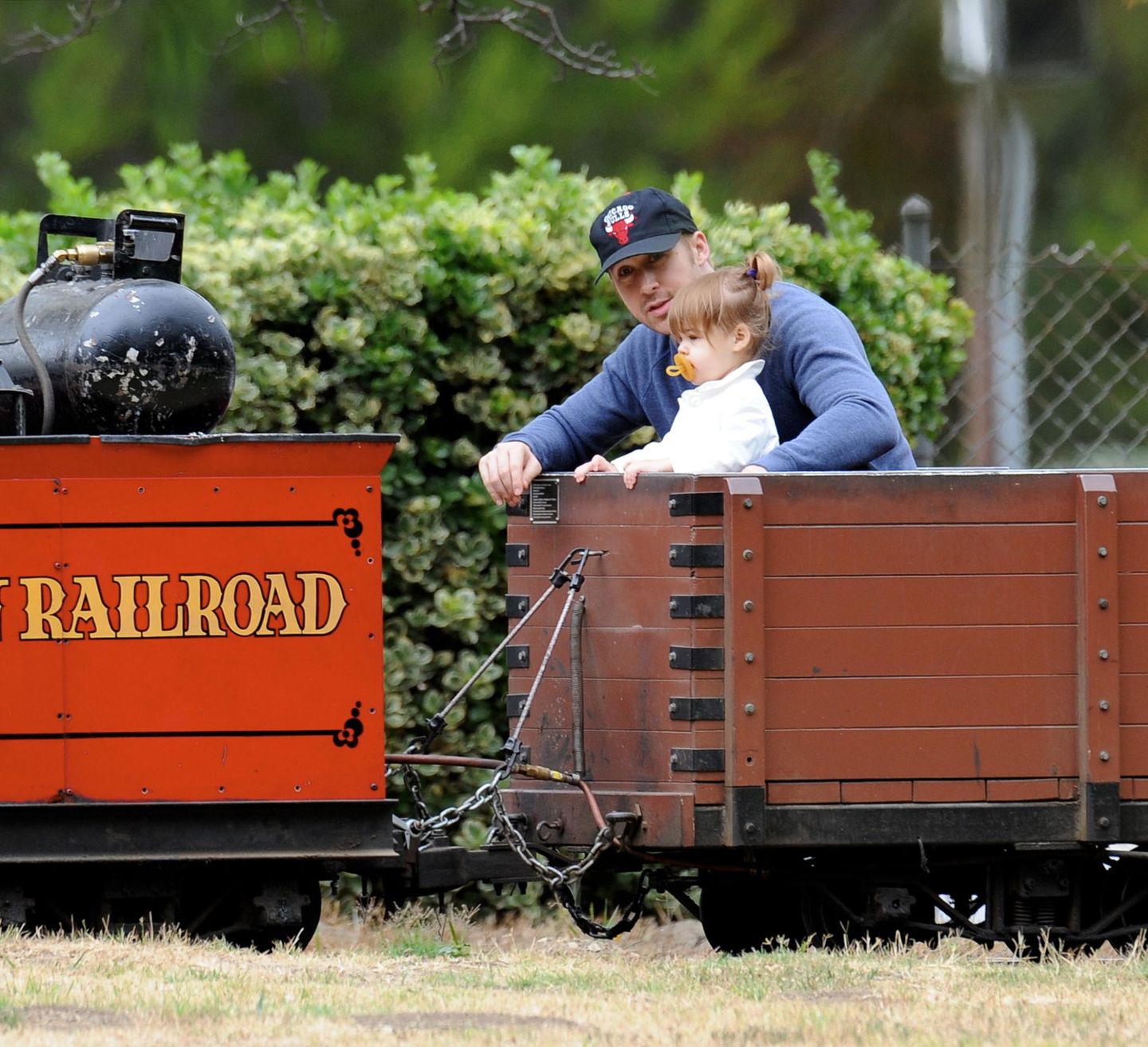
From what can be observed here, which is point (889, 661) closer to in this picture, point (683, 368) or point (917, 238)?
point (683, 368)

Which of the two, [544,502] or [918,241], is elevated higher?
[918,241]

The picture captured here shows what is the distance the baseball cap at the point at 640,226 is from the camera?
459cm

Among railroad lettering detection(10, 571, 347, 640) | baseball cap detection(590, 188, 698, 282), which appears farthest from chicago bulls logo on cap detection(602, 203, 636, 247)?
railroad lettering detection(10, 571, 347, 640)

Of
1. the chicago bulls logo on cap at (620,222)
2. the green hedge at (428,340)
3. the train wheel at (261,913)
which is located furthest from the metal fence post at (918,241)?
the train wheel at (261,913)

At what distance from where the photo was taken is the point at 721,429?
4.15 meters

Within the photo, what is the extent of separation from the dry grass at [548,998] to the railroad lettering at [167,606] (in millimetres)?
677

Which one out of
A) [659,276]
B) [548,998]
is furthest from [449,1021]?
[659,276]

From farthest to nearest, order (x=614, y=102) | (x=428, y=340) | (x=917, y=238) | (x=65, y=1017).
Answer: (x=614, y=102), (x=917, y=238), (x=428, y=340), (x=65, y=1017)

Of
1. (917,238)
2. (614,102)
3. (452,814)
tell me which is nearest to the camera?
(452,814)

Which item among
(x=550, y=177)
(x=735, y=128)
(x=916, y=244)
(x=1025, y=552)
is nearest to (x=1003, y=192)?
(x=735, y=128)

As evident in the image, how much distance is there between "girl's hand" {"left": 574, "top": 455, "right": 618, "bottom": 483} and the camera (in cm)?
420

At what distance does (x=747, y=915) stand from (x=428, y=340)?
6.34 ft

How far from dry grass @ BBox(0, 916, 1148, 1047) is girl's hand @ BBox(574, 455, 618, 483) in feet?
3.55

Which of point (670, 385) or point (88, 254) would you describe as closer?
point (88, 254)
